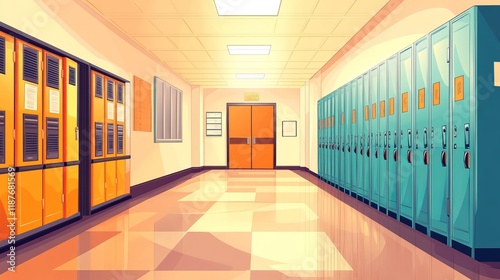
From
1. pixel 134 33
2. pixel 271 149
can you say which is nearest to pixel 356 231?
pixel 134 33

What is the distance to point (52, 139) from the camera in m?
4.05

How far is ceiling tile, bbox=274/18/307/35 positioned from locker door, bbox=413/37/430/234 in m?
2.03

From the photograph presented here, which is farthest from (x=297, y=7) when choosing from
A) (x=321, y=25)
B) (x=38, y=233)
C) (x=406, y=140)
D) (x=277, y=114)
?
(x=277, y=114)

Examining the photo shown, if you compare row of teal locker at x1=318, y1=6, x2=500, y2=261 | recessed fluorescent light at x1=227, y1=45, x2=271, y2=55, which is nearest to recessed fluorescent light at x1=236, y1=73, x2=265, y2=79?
recessed fluorescent light at x1=227, y1=45, x2=271, y2=55

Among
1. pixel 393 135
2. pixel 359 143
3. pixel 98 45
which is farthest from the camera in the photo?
pixel 359 143

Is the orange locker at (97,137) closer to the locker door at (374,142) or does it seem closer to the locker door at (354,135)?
the locker door at (374,142)

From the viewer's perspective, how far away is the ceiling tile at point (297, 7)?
471 cm

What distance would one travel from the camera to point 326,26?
222 inches

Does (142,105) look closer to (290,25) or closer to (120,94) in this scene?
(120,94)

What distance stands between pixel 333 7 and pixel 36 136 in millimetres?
3767

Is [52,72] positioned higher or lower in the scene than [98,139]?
higher

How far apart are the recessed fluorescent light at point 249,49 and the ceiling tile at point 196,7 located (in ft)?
6.33

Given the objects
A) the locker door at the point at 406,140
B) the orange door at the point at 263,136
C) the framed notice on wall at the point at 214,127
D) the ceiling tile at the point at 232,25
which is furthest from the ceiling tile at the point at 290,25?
the framed notice on wall at the point at 214,127

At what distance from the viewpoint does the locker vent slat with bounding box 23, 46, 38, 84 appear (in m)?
3.57
